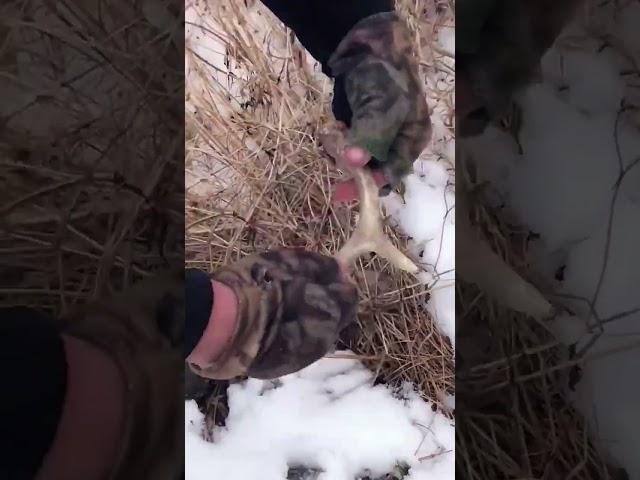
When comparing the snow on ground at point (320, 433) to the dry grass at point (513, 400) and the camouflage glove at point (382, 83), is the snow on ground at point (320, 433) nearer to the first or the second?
the dry grass at point (513, 400)

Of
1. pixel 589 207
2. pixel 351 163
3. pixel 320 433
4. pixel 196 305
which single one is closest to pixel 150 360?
pixel 196 305

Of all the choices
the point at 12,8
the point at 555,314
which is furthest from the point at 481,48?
the point at 12,8

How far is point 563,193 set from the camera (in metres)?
1.00

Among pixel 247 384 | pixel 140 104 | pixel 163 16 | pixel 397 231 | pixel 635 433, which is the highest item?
pixel 163 16

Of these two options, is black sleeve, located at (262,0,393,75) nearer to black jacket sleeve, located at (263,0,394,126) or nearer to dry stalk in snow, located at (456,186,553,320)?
black jacket sleeve, located at (263,0,394,126)

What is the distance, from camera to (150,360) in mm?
963

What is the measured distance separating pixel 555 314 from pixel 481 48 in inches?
15.1

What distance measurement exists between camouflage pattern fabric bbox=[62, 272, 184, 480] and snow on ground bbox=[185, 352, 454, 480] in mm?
25

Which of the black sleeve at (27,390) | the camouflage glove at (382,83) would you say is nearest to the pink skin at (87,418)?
the black sleeve at (27,390)

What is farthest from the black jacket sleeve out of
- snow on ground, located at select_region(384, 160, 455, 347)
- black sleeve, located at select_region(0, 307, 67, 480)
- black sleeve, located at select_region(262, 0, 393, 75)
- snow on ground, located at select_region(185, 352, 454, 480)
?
black sleeve, located at select_region(0, 307, 67, 480)

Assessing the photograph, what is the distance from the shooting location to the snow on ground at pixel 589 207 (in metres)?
0.99

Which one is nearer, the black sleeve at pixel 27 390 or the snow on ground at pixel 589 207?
the black sleeve at pixel 27 390

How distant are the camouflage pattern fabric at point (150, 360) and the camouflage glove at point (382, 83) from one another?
34 centimetres

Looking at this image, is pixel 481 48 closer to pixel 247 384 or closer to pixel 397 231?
pixel 397 231
